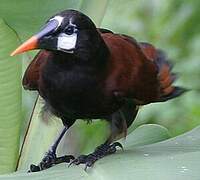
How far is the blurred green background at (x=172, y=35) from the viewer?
104 inches

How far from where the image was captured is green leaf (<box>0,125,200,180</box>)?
1.34 m

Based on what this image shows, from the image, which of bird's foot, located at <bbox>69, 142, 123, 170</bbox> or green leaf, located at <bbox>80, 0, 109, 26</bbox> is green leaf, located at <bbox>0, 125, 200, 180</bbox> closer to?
bird's foot, located at <bbox>69, 142, 123, 170</bbox>

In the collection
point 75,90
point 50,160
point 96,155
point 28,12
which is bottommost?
point 50,160

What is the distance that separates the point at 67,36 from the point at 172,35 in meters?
1.54

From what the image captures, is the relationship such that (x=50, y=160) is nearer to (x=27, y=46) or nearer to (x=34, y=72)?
(x=34, y=72)

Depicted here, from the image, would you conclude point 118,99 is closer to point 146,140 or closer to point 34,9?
point 146,140

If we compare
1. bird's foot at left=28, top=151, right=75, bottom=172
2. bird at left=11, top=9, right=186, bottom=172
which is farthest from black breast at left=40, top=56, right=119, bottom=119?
bird's foot at left=28, top=151, right=75, bottom=172

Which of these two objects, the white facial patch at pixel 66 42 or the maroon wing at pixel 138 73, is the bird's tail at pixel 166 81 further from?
the white facial patch at pixel 66 42

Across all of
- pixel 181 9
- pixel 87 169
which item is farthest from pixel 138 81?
pixel 181 9

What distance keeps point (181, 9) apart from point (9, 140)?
4.36 ft

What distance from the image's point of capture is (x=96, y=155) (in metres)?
1.68

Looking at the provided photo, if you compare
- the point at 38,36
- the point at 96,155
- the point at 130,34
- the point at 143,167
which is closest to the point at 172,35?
the point at 130,34

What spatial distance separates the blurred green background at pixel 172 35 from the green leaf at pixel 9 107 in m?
0.86

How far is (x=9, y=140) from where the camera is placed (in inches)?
67.3
